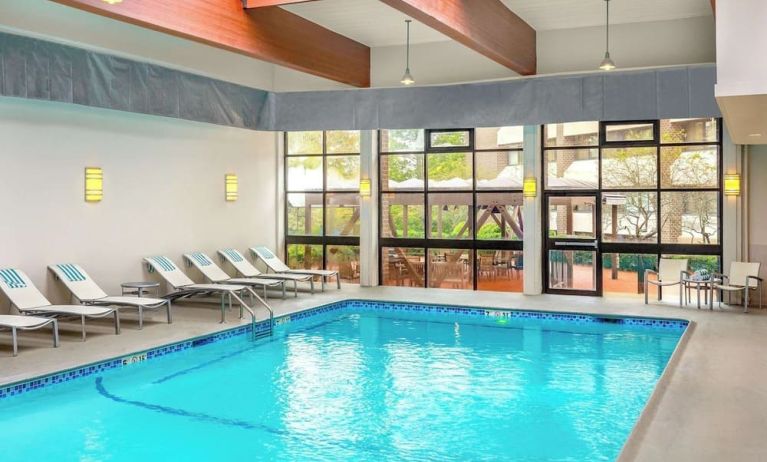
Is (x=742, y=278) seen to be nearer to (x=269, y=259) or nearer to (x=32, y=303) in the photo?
(x=269, y=259)

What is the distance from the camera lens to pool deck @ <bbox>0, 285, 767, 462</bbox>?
489 centimetres

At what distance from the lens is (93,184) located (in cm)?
993

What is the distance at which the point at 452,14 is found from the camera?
832 centimetres

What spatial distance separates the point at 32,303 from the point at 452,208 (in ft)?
22.4

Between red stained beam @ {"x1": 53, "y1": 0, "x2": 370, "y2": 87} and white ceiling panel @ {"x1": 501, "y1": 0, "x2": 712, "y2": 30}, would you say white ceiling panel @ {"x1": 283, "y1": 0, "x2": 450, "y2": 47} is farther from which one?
white ceiling panel @ {"x1": 501, "y1": 0, "x2": 712, "y2": 30}

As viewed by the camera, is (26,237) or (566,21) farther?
(566,21)

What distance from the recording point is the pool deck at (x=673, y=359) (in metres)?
4.89

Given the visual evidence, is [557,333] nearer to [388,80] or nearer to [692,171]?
[692,171]

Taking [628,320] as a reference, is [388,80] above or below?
above

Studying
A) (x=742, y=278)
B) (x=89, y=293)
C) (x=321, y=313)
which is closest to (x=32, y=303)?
(x=89, y=293)

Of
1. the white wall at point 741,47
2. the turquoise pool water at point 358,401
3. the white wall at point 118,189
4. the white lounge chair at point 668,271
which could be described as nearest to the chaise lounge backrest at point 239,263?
the white wall at point 118,189

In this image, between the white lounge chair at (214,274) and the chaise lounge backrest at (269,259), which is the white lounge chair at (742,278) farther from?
the chaise lounge backrest at (269,259)

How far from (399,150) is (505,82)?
248cm

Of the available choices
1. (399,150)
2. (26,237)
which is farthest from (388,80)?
(26,237)
